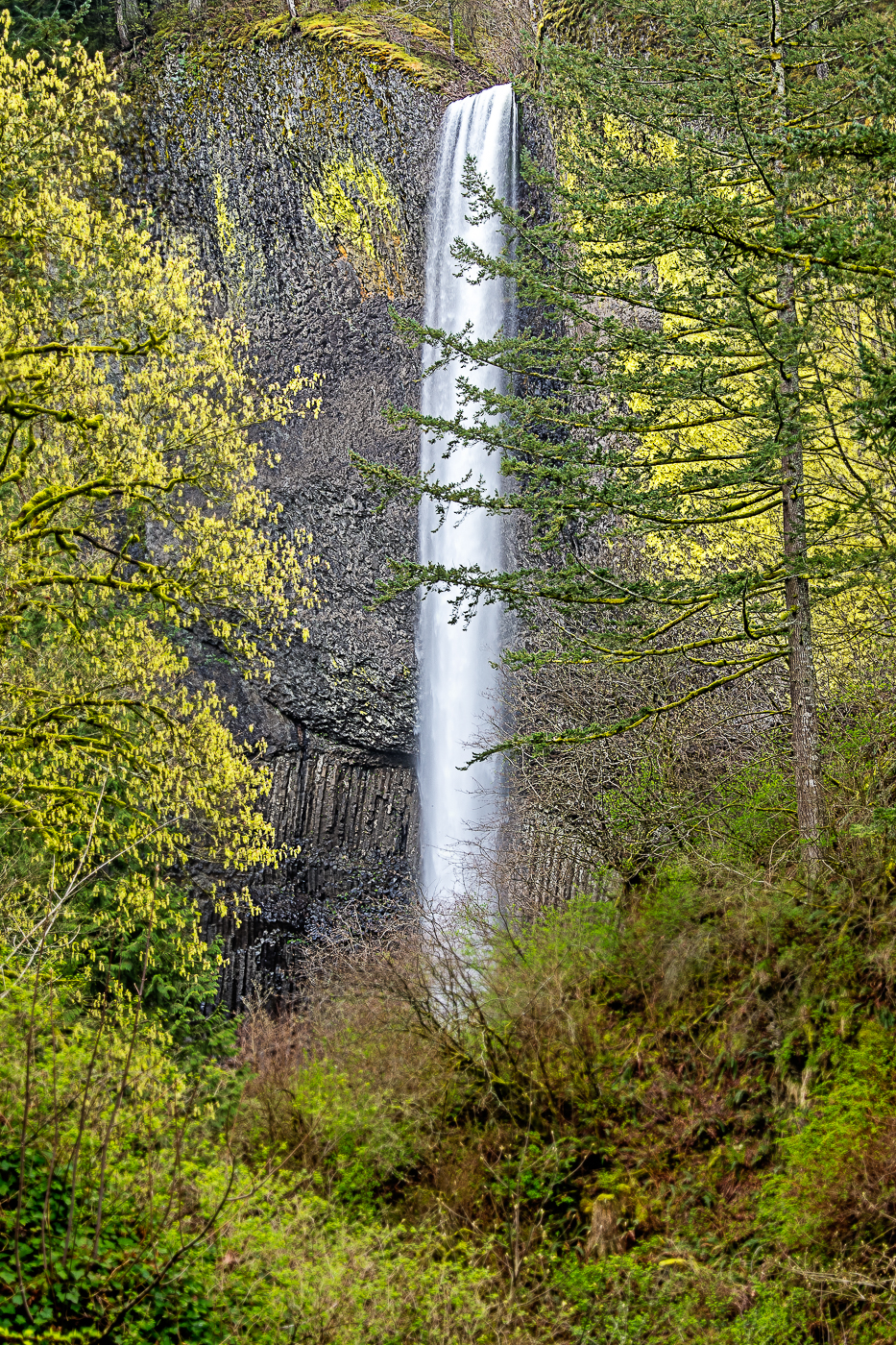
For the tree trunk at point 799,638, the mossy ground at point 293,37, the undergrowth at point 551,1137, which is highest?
the mossy ground at point 293,37

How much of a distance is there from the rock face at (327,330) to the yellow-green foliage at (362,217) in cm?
3

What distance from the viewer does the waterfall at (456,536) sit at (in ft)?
64.5

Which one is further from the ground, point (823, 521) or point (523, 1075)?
point (823, 521)

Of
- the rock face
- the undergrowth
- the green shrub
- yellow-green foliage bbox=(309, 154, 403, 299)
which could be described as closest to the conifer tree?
the undergrowth

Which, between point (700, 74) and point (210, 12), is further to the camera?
point (210, 12)

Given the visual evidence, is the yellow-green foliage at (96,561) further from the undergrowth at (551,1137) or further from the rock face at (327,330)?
the rock face at (327,330)

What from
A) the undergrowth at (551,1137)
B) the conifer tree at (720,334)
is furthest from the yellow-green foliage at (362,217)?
the undergrowth at (551,1137)

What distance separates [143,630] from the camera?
12555 millimetres

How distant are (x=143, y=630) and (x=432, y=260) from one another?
11.9 m

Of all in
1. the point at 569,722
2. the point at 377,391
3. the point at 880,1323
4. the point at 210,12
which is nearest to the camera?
the point at 880,1323

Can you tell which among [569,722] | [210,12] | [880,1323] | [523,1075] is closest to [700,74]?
[569,722]

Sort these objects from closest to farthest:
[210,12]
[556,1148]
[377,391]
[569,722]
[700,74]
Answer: [556,1148] → [700,74] → [569,722] → [377,391] → [210,12]

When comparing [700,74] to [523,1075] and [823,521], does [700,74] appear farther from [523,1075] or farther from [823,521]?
[523,1075]

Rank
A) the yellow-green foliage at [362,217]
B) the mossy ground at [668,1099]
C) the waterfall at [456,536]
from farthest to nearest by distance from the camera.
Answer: the yellow-green foliage at [362,217] < the waterfall at [456,536] < the mossy ground at [668,1099]
